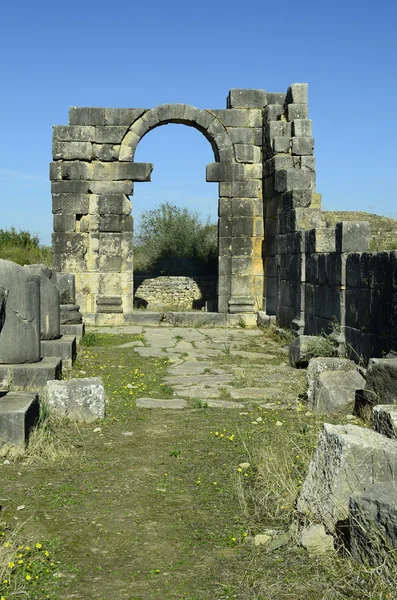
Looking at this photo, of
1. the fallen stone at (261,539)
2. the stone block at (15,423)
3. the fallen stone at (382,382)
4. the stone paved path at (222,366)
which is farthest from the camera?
the stone paved path at (222,366)

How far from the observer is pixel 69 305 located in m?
12.0

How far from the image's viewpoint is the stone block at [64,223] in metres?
14.9

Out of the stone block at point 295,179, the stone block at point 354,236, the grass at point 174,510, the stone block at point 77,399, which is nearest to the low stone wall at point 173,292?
the stone block at point 295,179

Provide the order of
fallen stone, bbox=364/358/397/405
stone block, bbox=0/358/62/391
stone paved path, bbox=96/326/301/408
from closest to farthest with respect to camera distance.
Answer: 1. fallen stone, bbox=364/358/397/405
2. stone block, bbox=0/358/62/391
3. stone paved path, bbox=96/326/301/408

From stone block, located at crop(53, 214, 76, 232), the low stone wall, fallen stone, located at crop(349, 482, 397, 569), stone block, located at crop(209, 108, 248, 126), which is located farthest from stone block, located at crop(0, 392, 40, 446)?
the low stone wall

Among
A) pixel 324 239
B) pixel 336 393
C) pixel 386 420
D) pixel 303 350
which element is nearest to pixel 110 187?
pixel 324 239

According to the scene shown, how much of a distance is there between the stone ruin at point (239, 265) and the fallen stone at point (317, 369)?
0.02 meters

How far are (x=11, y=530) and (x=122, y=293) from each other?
11379 millimetres

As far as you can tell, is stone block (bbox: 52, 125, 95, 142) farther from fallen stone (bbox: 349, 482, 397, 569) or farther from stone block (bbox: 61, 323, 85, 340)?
fallen stone (bbox: 349, 482, 397, 569)

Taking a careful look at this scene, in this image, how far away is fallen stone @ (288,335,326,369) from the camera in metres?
9.19

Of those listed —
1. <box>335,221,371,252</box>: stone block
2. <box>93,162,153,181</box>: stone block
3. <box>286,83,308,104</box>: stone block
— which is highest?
<box>286,83,308,104</box>: stone block

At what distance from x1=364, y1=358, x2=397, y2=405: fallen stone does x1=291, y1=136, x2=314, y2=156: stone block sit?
25.9 ft

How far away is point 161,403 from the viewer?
7359 millimetres

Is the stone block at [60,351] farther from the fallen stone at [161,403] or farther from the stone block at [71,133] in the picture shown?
the stone block at [71,133]
